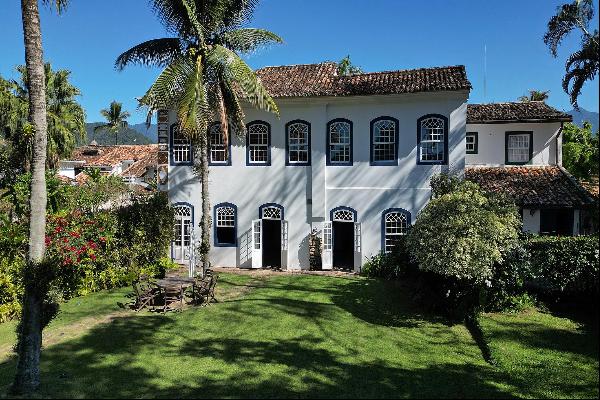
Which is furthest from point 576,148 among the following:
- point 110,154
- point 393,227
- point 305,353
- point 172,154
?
point 110,154

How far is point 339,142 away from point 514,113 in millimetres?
9780

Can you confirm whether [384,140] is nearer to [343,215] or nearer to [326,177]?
[326,177]

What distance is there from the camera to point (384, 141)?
17000 millimetres

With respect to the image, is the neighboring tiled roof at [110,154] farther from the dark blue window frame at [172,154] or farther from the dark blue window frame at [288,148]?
the dark blue window frame at [288,148]

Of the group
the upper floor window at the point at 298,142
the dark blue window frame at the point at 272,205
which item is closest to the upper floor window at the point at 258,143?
the upper floor window at the point at 298,142

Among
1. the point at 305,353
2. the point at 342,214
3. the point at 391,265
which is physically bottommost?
the point at 305,353

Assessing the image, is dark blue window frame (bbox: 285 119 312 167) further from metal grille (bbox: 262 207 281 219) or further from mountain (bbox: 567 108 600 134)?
mountain (bbox: 567 108 600 134)

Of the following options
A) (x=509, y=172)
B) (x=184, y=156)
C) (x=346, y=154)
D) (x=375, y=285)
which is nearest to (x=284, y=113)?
(x=346, y=154)

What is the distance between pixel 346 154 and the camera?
17391 millimetres

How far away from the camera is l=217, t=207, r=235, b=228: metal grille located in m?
18.3

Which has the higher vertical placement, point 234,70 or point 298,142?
point 234,70

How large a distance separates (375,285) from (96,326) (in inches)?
339

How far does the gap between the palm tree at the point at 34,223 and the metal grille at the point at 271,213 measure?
10929 millimetres

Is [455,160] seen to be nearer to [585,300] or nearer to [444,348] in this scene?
[585,300]
